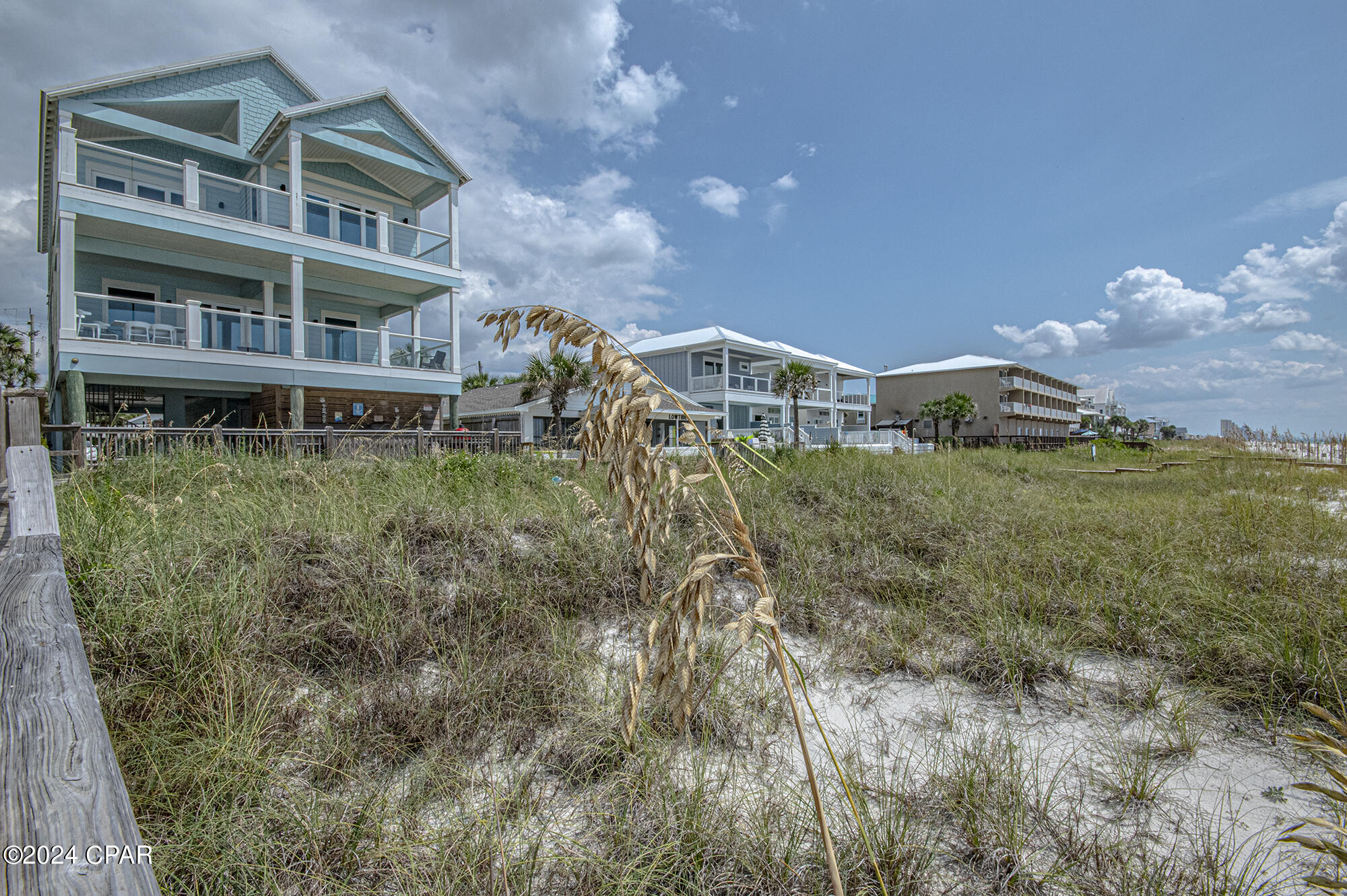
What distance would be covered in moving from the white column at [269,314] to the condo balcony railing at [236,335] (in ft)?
0.06

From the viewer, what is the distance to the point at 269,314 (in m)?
14.5

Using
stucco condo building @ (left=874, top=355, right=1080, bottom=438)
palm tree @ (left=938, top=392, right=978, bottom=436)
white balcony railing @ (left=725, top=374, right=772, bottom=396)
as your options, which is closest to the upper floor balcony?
white balcony railing @ (left=725, top=374, right=772, bottom=396)

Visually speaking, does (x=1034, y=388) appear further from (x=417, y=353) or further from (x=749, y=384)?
(x=417, y=353)

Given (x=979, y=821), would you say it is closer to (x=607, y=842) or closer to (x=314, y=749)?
(x=607, y=842)

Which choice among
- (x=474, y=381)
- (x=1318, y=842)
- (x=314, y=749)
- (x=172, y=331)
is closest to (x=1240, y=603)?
(x=1318, y=842)

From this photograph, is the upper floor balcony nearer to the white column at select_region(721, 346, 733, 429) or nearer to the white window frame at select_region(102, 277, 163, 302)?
the white window frame at select_region(102, 277, 163, 302)

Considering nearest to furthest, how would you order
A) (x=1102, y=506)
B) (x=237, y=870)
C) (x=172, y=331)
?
(x=237, y=870) < (x=1102, y=506) < (x=172, y=331)

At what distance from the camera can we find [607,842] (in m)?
1.90

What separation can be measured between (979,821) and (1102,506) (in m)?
6.32

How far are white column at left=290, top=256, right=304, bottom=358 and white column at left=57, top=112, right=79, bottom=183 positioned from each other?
12.4ft

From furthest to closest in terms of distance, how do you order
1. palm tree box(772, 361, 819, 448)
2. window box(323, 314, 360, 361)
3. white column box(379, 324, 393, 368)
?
palm tree box(772, 361, 819, 448)
white column box(379, 324, 393, 368)
window box(323, 314, 360, 361)

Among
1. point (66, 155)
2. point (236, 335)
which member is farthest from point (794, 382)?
point (66, 155)

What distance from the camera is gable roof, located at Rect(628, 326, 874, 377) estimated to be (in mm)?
31406

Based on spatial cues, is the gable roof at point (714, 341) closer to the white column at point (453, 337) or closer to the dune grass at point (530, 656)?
the white column at point (453, 337)
